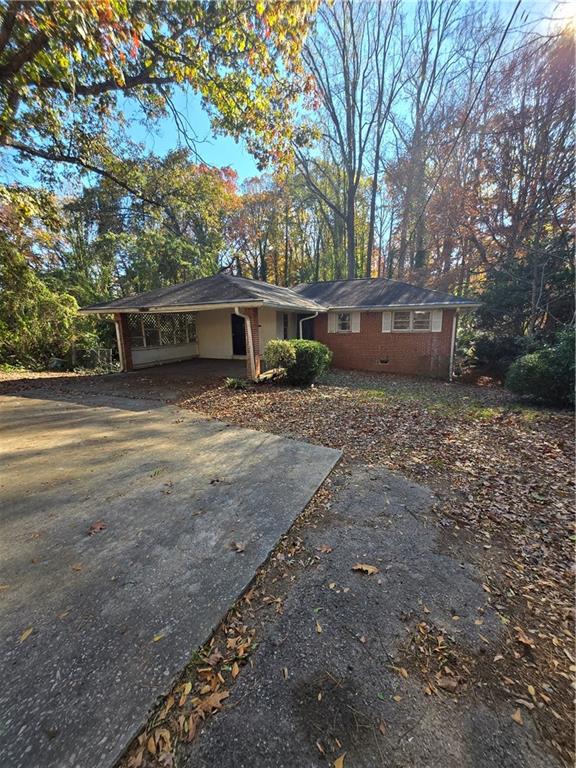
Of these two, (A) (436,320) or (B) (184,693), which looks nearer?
(B) (184,693)

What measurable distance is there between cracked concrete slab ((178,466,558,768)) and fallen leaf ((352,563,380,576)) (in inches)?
1.6

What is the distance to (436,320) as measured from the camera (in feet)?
40.5

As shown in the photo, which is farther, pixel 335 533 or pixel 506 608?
pixel 335 533

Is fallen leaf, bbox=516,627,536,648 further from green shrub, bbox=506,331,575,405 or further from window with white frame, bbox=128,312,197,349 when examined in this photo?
window with white frame, bbox=128,312,197,349

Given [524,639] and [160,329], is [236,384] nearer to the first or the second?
[160,329]

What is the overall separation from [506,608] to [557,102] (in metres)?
16.4

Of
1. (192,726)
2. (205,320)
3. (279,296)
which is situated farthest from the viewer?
(205,320)

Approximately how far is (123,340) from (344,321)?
8801 mm

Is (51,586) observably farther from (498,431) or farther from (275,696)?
(498,431)

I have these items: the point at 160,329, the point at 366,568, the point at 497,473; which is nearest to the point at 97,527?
the point at 366,568

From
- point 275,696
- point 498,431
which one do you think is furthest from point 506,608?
point 498,431

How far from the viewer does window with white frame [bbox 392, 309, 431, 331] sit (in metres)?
12.6

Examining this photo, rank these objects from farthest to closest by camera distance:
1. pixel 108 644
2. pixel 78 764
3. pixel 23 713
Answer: pixel 108 644, pixel 23 713, pixel 78 764

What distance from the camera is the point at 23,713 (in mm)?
1559
